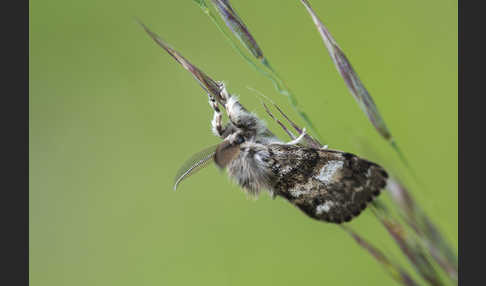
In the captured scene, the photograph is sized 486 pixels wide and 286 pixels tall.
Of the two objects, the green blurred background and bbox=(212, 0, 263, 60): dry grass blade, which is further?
the green blurred background

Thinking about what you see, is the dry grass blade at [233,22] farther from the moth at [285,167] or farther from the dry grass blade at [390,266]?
the dry grass blade at [390,266]

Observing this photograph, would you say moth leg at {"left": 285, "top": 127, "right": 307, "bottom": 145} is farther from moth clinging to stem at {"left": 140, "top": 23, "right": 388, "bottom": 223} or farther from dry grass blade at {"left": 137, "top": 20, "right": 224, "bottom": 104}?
dry grass blade at {"left": 137, "top": 20, "right": 224, "bottom": 104}

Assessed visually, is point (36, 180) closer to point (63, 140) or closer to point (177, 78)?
point (63, 140)

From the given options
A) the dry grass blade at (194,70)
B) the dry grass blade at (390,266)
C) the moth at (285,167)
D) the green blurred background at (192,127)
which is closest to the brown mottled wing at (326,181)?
the moth at (285,167)

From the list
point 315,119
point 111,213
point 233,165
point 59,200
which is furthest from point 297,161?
point 59,200

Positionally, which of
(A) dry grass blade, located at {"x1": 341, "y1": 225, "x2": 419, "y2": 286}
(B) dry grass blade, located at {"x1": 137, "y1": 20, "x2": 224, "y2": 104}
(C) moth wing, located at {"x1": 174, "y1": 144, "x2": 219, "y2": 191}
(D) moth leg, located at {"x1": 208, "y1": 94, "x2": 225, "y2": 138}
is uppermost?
(B) dry grass blade, located at {"x1": 137, "y1": 20, "x2": 224, "y2": 104}

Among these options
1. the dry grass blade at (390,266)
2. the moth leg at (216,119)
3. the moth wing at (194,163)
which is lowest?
the dry grass blade at (390,266)

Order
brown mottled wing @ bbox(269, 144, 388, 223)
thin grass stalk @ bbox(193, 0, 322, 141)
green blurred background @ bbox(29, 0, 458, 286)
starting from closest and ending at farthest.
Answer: thin grass stalk @ bbox(193, 0, 322, 141), brown mottled wing @ bbox(269, 144, 388, 223), green blurred background @ bbox(29, 0, 458, 286)

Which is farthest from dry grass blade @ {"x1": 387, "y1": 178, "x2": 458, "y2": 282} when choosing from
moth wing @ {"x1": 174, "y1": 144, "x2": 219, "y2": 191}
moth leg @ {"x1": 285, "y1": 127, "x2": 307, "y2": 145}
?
moth wing @ {"x1": 174, "y1": 144, "x2": 219, "y2": 191}
